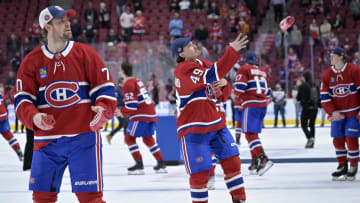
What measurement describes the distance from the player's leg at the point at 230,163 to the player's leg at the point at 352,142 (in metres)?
2.87

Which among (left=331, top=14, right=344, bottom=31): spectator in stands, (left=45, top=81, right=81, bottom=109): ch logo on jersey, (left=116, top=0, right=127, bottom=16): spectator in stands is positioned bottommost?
(left=45, top=81, right=81, bottom=109): ch logo on jersey

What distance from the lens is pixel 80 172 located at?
337cm

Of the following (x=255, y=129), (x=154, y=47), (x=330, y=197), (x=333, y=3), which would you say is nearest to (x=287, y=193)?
(x=330, y=197)

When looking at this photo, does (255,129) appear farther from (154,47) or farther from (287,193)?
(154,47)

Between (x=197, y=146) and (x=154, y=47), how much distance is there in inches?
484

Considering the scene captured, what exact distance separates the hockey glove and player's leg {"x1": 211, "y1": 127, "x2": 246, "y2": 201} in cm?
162

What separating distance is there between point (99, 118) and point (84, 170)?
14.1 inches

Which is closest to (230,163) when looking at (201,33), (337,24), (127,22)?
(201,33)

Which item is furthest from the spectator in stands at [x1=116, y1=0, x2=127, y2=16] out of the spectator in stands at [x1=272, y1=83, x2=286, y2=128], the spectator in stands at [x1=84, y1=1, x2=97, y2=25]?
the spectator in stands at [x1=272, y1=83, x2=286, y2=128]

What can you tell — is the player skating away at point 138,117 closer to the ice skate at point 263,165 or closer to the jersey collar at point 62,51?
the ice skate at point 263,165

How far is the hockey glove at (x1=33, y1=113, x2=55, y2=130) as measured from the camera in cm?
321

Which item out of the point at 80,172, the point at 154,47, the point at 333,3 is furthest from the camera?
the point at 333,3

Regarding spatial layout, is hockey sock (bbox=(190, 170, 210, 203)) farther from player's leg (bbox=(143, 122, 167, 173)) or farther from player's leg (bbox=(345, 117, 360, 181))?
player's leg (bbox=(143, 122, 167, 173))

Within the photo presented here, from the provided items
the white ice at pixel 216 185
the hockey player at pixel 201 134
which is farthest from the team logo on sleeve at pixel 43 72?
the white ice at pixel 216 185
